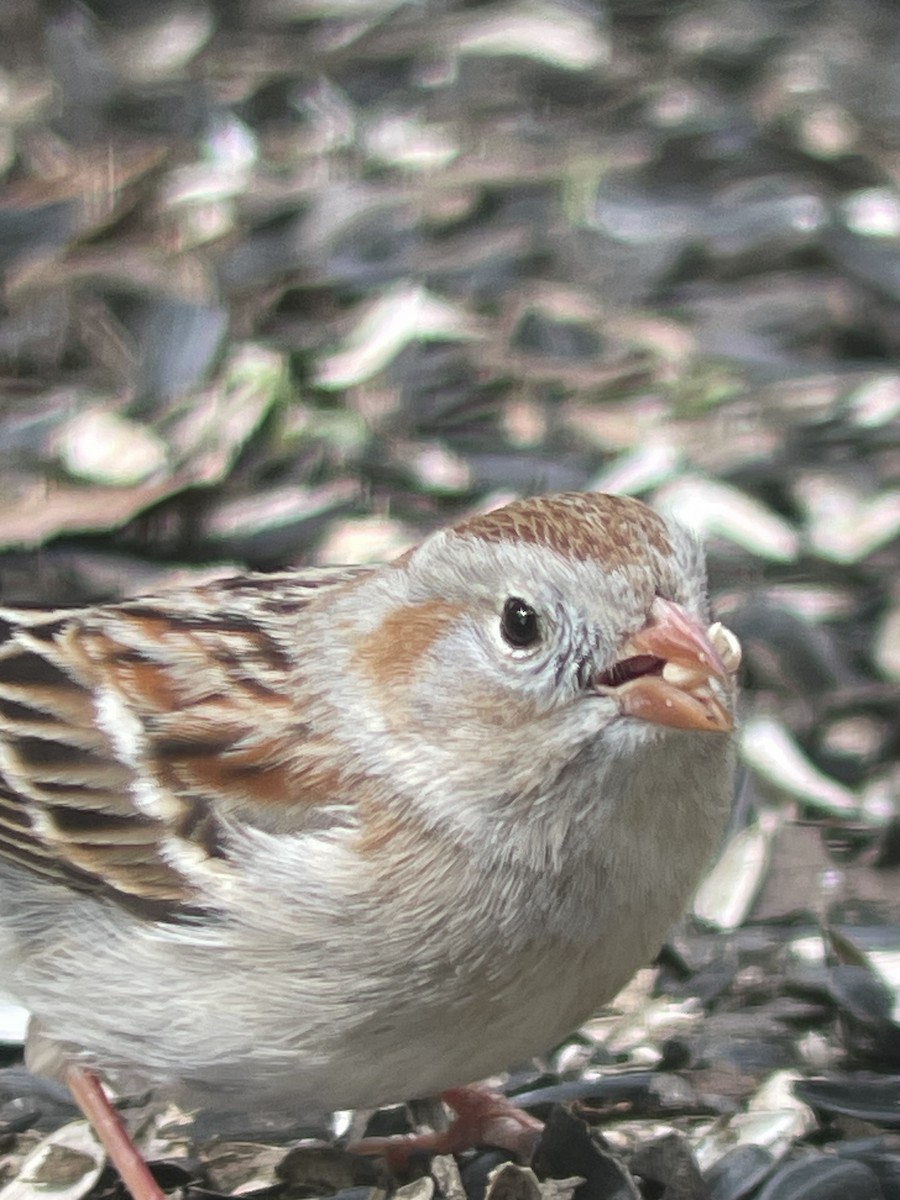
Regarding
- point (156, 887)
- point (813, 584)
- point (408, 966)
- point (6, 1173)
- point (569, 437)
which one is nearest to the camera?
point (408, 966)

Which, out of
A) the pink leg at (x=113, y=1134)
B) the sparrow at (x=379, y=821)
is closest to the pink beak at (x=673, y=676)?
the sparrow at (x=379, y=821)

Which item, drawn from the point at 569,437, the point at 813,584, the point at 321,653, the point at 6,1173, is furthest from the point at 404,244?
the point at 6,1173

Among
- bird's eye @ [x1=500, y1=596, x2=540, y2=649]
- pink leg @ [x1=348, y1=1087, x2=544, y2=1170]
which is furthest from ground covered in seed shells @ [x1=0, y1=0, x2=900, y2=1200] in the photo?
bird's eye @ [x1=500, y1=596, x2=540, y2=649]

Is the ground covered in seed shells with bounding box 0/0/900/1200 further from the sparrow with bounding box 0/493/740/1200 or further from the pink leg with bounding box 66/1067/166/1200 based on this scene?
the sparrow with bounding box 0/493/740/1200

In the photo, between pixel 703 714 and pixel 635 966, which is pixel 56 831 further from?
pixel 703 714

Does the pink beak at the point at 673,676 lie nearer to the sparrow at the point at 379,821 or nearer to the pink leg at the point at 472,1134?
the sparrow at the point at 379,821
